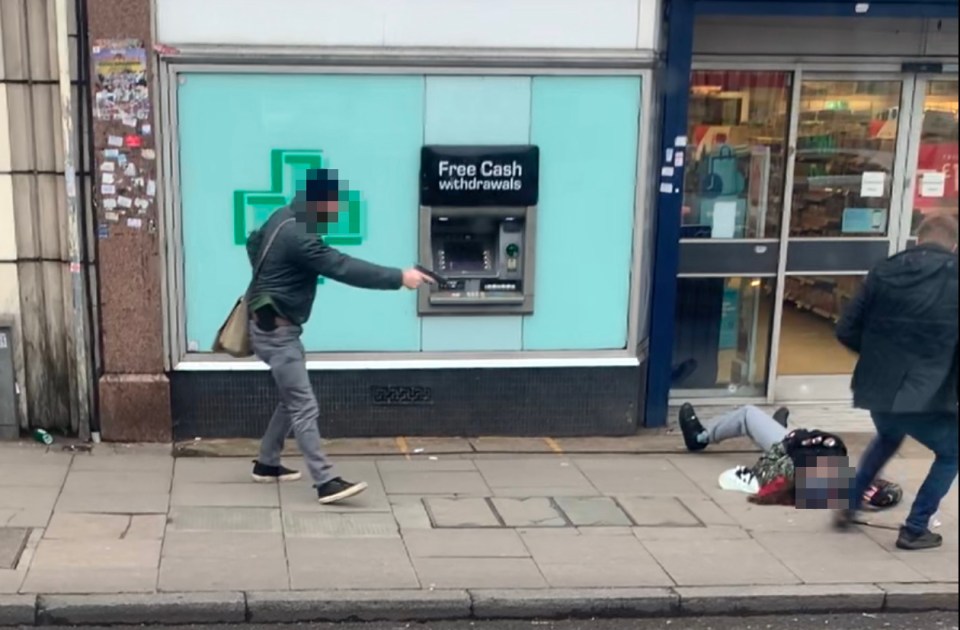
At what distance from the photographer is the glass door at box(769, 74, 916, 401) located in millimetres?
7617

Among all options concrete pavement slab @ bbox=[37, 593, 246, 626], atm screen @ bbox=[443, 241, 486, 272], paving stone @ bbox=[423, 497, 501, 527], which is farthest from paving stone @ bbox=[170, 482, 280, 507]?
atm screen @ bbox=[443, 241, 486, 272]

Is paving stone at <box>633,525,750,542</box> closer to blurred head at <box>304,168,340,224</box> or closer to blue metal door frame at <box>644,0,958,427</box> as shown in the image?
blue metal door frame at <box>644,0,958,427</box>

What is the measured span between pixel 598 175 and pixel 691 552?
2531 mm

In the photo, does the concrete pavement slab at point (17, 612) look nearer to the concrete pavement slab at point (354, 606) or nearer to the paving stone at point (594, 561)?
the concrete pavement slab at point (354, 606)

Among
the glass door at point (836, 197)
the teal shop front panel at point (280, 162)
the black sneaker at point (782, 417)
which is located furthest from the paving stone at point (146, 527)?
the glass door at point (836, 197)

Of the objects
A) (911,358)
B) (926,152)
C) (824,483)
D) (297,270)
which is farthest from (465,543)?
(926,152)

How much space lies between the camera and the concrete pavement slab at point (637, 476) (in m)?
6.16

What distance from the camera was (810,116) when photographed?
7.60 m

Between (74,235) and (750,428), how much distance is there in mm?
4145

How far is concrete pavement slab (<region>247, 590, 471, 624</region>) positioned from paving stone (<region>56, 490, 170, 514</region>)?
1.18 meters

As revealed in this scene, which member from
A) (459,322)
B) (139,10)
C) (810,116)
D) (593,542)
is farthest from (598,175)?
(139,10)

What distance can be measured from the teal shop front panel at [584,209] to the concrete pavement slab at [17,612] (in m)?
3.45

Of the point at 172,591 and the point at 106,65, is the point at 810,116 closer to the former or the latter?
the point at 106,65

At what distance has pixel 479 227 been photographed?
6770 mm
